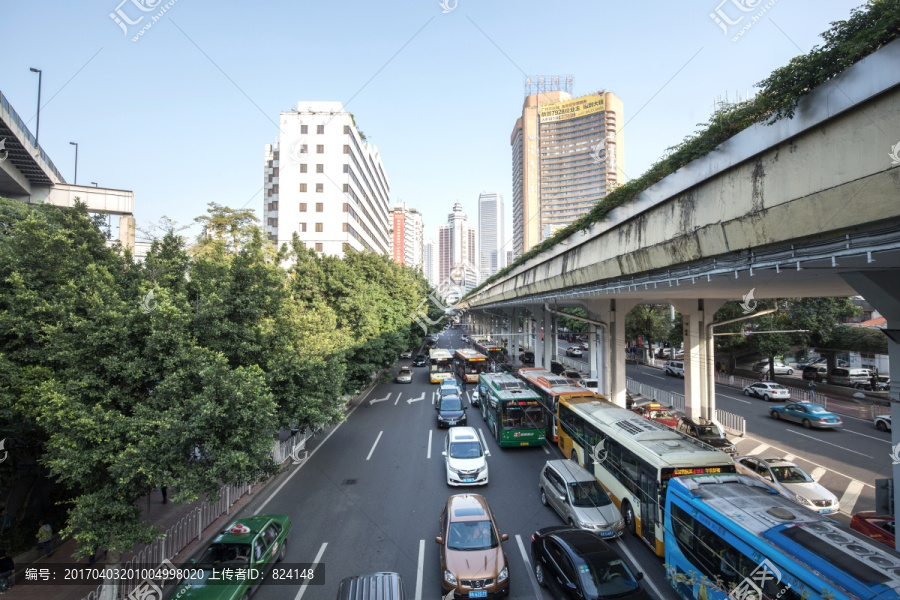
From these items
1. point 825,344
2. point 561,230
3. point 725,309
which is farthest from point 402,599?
point 825,344

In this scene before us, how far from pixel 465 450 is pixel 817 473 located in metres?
11.8

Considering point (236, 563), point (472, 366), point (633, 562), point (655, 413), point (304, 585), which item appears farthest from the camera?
point (472, 366)

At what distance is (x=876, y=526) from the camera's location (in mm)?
9234

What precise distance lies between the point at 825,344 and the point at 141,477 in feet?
132

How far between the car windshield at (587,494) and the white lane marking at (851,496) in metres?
6.91

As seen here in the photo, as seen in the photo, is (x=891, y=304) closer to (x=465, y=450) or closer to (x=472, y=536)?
(x=472, y=536)

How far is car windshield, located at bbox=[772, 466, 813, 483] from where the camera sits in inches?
488

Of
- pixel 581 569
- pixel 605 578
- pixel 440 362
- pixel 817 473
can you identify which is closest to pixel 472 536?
pixel 581 569

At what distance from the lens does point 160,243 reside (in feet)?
38.5

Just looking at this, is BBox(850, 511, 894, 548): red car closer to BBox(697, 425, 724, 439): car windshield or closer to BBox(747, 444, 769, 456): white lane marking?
BBox(697, 425, 724, 439): car windshield

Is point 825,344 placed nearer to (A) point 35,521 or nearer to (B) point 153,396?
(B) point 153,396

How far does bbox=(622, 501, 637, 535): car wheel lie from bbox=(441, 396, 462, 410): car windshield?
10506 mm

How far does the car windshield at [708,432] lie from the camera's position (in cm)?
1669

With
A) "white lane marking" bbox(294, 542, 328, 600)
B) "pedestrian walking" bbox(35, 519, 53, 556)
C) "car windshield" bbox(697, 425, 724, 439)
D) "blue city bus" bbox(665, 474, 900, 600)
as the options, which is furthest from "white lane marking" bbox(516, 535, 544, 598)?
"pedestrian walking" bbox(35, 519, 53, 556)
